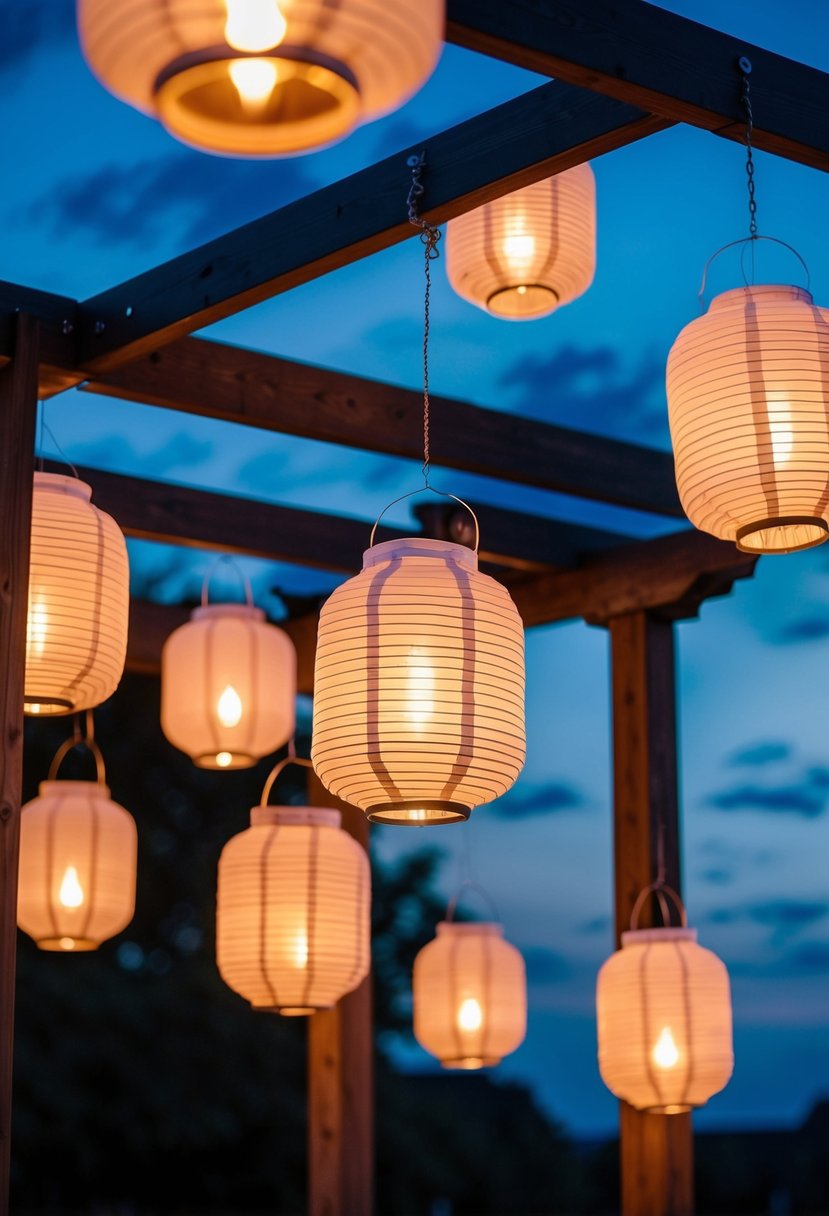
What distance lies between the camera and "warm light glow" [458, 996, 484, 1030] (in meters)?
6.31

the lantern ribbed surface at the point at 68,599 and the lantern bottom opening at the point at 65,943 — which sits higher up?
the lantern ribbed surface at the point at 68,599

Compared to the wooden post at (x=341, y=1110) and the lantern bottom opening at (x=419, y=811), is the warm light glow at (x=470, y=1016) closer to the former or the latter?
the wooden post at (x=341, y=1110)

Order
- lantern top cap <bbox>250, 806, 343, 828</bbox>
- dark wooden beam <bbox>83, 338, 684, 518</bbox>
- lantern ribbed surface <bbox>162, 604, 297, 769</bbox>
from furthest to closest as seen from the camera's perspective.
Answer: lantern ribbed surface <bbox>162, 604, 297, 769</bbox>, lantern top cap <bbox>250, 806, 343, 828</bbox>, dark wooden beam <bbox>83, 338, 684, 518</bbox>

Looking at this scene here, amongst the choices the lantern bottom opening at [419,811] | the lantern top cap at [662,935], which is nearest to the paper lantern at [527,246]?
the lantern bottom opening at [419,811]

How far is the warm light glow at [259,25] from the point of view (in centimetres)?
210

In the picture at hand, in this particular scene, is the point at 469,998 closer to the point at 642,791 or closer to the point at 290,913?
the point at 642,791

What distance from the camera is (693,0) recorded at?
207 inches

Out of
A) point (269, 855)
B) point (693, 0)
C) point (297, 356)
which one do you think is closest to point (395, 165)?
point (693, 0)

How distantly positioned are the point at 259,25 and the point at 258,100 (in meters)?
0.11

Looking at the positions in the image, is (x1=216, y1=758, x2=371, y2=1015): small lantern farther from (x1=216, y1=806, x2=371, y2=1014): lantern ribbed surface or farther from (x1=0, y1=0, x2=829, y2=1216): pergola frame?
(x1=0, y1=0, x2=829, y2=1216): pergola frame

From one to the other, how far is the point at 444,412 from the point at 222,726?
49.1 inches

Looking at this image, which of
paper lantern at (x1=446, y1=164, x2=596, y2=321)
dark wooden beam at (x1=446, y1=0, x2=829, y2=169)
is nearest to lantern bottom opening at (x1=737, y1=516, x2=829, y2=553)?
dark wooden beam at (x1=446, y1=0, x2=829, y2=169)

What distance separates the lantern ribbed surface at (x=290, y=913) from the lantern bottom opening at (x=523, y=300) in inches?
65.1

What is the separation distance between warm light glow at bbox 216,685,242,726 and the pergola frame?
1.46 feet
